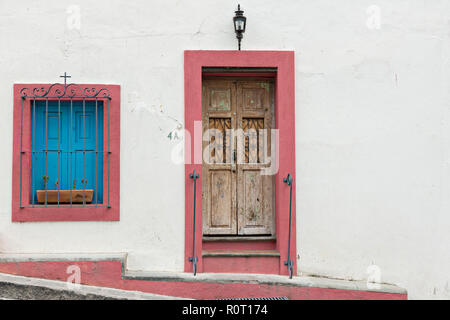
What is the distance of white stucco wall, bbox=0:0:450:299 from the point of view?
4.79 meters

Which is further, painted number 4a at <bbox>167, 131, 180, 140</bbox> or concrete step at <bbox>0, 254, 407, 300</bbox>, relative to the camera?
painted number 4a at <bbox>167, 131, 180, 140</bbox>

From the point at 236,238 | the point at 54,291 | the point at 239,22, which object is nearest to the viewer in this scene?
the point at 54,291

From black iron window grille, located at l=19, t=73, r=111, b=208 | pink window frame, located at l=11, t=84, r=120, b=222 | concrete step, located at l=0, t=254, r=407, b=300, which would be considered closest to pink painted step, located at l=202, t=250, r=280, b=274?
concrete step, located at l=0, t=254, r=407, b=300

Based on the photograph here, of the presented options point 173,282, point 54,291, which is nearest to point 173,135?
point 173,282

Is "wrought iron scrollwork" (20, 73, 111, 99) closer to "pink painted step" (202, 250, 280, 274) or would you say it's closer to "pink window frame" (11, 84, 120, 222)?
"pink window frame" (11, 84, 120, 222)

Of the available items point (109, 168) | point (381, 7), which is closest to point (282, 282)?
point (109, 168)

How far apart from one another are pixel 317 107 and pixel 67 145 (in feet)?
9.44

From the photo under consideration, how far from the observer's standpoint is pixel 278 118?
4867mm

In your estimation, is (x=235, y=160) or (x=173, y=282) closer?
(x=173, y=282)

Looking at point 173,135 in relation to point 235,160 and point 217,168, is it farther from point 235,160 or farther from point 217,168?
point 235,160

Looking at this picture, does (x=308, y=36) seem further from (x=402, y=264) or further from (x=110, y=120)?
(x=402, y=264)

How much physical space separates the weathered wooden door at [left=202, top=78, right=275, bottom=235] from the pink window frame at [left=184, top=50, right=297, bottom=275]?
0.30 metres

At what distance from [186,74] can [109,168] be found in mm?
1353

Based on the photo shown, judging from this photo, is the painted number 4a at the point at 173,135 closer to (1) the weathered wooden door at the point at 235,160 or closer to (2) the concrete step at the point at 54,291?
(1) the weathered wooden door at the point at 235,160
